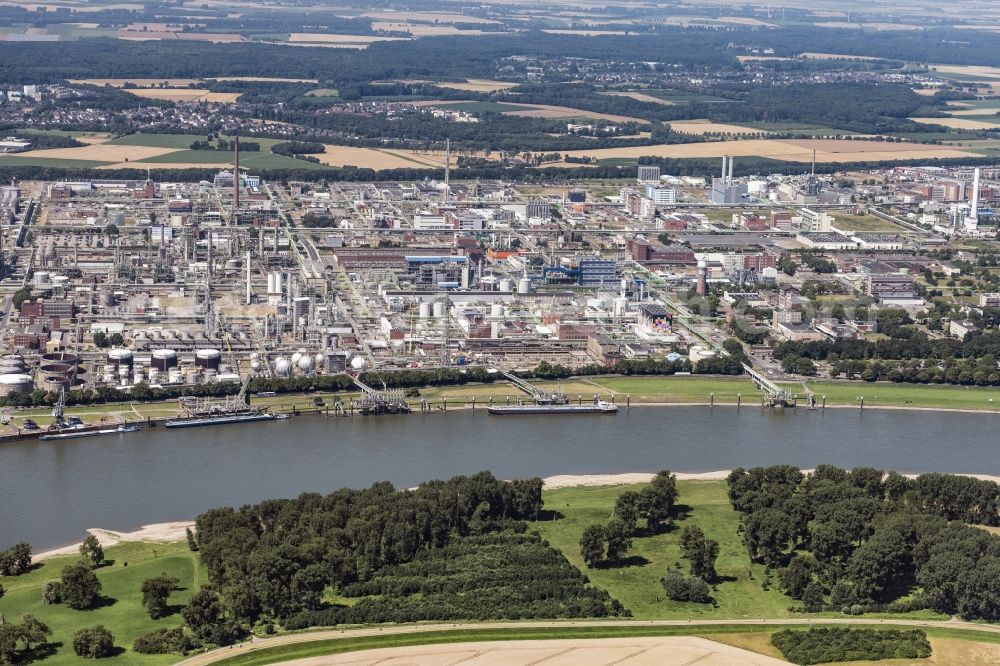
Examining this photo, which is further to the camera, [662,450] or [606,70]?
[606,70]

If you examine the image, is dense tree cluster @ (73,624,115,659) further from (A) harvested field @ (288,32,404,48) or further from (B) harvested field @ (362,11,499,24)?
(B) harvested field @ (362,11,499,24)

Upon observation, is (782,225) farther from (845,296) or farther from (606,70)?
(606,70)

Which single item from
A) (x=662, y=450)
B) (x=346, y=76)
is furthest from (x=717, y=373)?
(x=346, y=76)

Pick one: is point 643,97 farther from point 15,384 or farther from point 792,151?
point 15,384

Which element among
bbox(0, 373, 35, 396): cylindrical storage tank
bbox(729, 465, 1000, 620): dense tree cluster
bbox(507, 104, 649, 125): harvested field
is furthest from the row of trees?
bbox(507, 104, 649, 125): harvested field

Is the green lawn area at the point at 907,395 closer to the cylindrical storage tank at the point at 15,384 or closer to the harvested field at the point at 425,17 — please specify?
the cylindrical storage tank at the point at 15,384

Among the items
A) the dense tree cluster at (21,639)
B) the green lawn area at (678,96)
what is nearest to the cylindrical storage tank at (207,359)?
the dense tree cluster at (21,639)

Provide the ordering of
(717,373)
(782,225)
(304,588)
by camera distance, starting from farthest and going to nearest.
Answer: (782,225) < (717,373) < (304,588)
